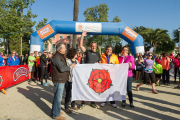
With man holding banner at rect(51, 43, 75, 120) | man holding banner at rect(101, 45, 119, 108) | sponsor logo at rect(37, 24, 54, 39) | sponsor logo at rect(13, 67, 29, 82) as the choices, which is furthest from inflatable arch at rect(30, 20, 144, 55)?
man holding banner at rect(51, 43, 75, 120)

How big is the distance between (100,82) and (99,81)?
45mm

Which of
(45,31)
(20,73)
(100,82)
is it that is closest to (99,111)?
(100,82)

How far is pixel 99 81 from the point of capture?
4.19m

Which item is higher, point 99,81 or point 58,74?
point 58,74

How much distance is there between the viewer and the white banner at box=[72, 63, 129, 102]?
4.09 m

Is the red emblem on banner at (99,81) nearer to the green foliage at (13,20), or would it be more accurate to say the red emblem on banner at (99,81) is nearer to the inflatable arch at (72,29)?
the inflatable arch at (72,29)

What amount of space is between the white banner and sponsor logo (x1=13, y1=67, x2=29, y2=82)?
4.72 m

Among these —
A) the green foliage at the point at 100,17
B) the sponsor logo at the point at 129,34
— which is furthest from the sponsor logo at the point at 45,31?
the green foliage at the point at 100,17

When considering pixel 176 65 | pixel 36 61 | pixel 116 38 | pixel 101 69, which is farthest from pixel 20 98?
pixel 116 38

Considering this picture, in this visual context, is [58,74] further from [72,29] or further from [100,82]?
[72,29]

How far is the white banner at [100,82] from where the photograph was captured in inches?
161

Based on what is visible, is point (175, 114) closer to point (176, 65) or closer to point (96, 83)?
point (96, 83)

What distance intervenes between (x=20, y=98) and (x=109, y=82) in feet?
11.5

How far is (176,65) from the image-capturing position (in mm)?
8469
